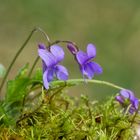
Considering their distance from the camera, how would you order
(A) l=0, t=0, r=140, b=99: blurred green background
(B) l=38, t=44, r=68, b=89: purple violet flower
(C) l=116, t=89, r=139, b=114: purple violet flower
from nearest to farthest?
1. (B) l=38, t=44, r=68, b=89: purple violet flower
2. (C) l=116, t=89, r=139, b=114: purple violet flower
3. (A) l=0, t=0, r=140, b=99: blurred green background

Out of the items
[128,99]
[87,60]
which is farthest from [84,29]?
[87,60]

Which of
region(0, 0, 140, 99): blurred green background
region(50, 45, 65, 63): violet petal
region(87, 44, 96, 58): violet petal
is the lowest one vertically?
region(50, 45, 65, 63): violet petal

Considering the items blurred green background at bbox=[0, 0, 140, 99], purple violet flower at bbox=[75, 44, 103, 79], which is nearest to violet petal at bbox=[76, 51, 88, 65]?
purple violet flower at bbox=[75, 44, 103, 79]

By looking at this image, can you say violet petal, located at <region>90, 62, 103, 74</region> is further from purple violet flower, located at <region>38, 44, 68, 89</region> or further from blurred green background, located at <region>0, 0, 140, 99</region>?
blurred green background, located at <region>0, 0, 140, 99</region>

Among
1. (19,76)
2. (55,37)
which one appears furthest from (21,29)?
(19,76)

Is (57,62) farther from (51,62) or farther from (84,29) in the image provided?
(84,29)

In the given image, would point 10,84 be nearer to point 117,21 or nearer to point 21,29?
point 21,29

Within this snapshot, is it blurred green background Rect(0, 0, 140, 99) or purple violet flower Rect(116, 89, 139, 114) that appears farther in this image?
blurred green background Rect(0, 0, 140, 99)

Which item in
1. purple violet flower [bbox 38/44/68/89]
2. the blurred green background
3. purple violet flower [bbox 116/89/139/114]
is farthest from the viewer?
the blurred green background
